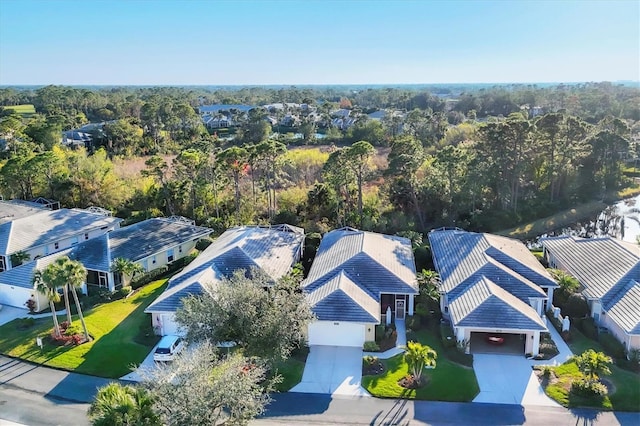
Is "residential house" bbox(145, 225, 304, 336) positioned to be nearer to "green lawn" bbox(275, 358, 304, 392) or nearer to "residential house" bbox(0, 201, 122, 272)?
"green lawn" bbox(275, 358, 304, 392)

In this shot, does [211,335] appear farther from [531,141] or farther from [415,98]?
[415,98]

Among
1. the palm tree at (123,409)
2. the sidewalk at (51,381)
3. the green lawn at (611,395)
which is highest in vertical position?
the palm tree at (123,409)

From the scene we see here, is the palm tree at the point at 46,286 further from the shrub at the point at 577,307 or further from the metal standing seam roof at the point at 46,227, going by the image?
the shrub at the point at 577,307

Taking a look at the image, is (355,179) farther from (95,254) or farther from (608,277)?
(95,254)

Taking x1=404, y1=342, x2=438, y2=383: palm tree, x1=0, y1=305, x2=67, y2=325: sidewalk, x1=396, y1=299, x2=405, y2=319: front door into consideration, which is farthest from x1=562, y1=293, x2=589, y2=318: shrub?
x1=0, y1=305, x2=67, y2=325: sidewalk

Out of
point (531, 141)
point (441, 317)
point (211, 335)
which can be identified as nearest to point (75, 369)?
point (211, 335)

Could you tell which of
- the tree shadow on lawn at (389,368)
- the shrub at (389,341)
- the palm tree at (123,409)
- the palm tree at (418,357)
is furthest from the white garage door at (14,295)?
the palm tree at (418,357)
